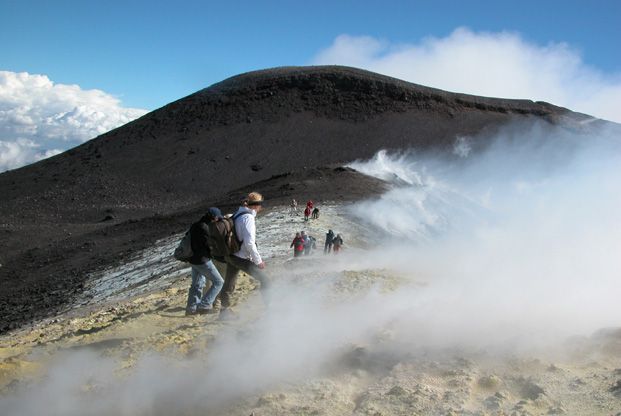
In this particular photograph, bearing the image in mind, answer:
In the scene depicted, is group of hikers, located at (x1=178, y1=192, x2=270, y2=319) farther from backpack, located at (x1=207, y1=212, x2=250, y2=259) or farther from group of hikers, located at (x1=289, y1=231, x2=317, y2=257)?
group of hikers, located at (x1=289, y1=231, x2=317, y2=257)

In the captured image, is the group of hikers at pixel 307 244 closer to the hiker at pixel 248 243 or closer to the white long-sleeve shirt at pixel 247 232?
the hiker at pixel 248 243

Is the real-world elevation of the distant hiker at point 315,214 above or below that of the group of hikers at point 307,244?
above

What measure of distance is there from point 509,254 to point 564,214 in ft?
16.5

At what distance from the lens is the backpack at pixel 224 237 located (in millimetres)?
7738

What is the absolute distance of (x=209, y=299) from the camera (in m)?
8.20

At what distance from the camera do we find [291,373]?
5.92 meters

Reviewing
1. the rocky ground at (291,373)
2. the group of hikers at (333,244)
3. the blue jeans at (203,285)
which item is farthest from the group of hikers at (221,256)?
the group of hikers at (333,244)

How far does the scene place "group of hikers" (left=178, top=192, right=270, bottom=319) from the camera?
24.9 ft

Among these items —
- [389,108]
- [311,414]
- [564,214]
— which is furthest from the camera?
[389,108]

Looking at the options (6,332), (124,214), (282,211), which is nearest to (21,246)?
(124,214)

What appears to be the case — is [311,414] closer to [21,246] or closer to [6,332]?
[6,332]

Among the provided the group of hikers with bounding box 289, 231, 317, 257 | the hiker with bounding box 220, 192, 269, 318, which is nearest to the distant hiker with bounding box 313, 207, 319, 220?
the group of hikers with bounding box 289, 231, 317, 257

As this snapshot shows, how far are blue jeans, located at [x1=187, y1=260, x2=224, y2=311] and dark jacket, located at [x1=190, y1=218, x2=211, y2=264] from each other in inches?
4.5

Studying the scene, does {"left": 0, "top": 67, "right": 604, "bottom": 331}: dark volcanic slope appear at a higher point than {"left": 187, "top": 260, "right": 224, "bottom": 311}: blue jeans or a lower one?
higher
